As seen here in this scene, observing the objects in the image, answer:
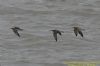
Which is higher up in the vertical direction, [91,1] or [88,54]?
[88,54]

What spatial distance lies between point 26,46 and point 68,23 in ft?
6.29

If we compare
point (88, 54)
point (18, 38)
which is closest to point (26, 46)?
point (18, 38)

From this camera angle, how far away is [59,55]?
9.16 m

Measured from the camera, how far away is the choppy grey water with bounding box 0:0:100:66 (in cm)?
902

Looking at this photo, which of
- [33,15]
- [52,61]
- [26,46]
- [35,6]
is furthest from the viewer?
[35,6]

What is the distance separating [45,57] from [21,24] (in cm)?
269

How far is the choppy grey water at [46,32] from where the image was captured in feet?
29.6

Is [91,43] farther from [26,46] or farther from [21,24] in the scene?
[21,24]

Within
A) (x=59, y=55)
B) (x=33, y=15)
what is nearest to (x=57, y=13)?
(x=33, y=15)

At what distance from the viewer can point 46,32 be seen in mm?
10914

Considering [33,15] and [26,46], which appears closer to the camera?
[26,46]

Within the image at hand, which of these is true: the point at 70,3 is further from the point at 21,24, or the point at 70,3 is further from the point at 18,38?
the point at 18,38

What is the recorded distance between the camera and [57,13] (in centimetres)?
1262

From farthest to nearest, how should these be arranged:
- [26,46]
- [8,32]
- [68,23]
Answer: [68,23]
[8,32]
[26,46]
